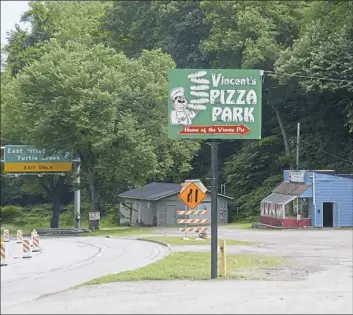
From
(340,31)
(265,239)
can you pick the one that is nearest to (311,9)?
(340,31)

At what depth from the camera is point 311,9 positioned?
2367 inches

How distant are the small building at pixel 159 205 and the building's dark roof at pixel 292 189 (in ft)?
25.1

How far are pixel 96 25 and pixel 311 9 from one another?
108 feet

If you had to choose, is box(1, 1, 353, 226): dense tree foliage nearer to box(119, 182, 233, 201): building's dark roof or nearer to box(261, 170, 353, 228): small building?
box(119, 182, 233, 201): building's dark roof

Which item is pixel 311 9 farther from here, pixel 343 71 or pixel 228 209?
pixel 228 209

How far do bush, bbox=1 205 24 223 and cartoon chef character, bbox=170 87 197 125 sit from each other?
64509 millimetres

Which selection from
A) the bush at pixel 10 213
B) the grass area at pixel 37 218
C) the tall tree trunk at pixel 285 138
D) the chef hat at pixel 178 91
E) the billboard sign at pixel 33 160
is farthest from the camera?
the bush at pixel 10 213

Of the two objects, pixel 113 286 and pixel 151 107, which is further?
pixel 151 107

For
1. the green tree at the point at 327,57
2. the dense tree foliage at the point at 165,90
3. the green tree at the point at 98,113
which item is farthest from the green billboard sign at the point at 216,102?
the green tree at the point at 327,57

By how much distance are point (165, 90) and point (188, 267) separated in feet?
113

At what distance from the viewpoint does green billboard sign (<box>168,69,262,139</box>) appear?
17375mm

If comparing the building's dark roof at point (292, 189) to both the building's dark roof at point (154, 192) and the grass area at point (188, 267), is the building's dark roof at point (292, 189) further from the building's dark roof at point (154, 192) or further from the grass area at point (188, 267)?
the grass area at point (188, 267)

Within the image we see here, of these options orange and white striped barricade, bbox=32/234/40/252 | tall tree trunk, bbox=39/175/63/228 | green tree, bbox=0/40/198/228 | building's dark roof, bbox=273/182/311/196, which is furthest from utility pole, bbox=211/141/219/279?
tall tree trunk, bbox=39/175/63/228

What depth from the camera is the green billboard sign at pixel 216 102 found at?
57.0 ft
